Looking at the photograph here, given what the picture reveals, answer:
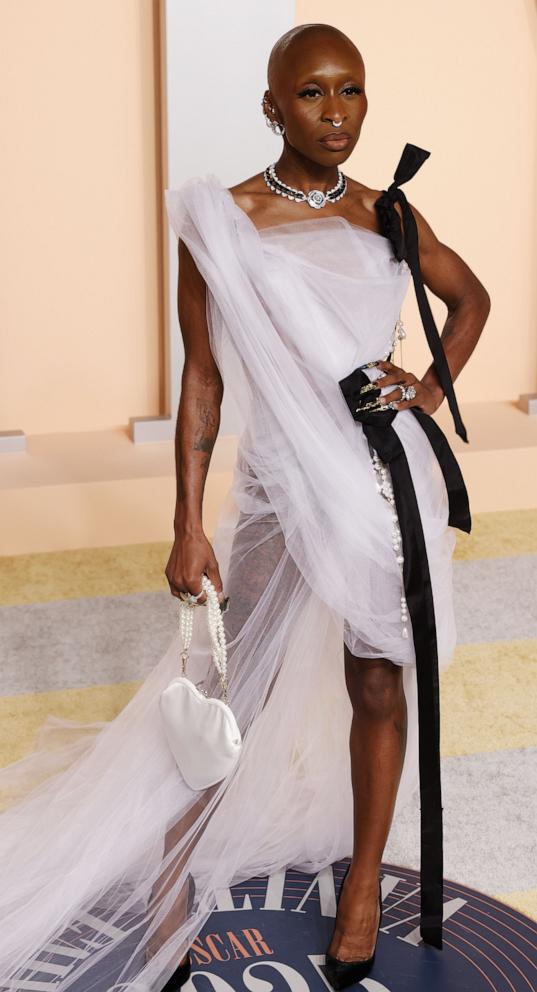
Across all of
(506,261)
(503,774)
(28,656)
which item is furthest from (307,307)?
(506,261)

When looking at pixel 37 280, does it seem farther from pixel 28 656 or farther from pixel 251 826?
pixel 251 826

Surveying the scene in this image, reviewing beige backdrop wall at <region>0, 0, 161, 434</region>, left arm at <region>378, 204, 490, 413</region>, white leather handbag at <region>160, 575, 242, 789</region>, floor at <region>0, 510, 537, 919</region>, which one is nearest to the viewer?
white leather handbag at <region>160, 575, 242, 789</region>

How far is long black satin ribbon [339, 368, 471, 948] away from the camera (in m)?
2.44

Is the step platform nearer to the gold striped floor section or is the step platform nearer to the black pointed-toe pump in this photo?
the black pointed-toe pump

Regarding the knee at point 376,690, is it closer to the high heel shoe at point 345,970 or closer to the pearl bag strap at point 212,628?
the pearl bag strap at point 212,628

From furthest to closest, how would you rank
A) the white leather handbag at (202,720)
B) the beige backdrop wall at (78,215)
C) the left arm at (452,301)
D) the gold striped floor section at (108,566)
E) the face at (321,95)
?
the beige backdrop wall at (78,215) → the gold striped floor section at (108,566) → the left arm at (452,301) → the white leather handbag at (202,720) → the face at (321,95)

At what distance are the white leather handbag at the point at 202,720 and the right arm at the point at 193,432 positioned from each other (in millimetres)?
46

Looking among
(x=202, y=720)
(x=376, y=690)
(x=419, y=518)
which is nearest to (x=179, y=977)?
(x=202, y=720)

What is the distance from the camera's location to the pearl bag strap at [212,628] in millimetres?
2445

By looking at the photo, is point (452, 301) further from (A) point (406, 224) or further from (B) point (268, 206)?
(B) point (268, 206)

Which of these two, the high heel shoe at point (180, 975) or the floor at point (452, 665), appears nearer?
the high heel shoe at point (180, 975)

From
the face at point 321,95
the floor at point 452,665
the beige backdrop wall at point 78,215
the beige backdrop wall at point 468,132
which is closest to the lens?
the face at point 321,95

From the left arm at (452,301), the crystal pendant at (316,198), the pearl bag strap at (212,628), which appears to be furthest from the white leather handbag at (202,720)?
the crystal pendant at (316,198)

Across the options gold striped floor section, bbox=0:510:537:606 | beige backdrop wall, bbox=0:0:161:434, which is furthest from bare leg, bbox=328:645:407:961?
beige backdrop wall, bbox=0:0:161:434
